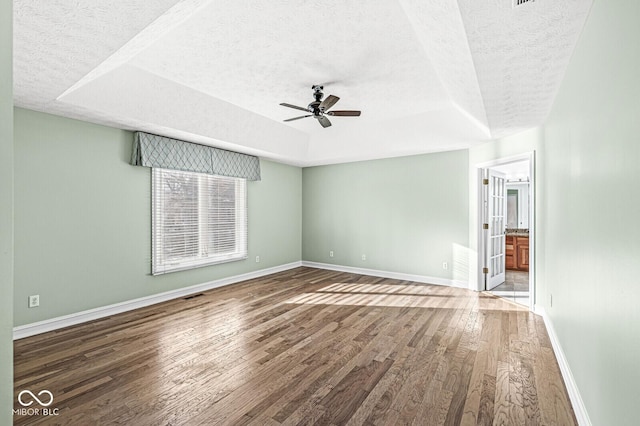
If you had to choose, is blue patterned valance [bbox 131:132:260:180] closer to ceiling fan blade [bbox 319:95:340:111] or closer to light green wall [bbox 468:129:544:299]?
ceiling fan blade [bbox 319:95:340:111]

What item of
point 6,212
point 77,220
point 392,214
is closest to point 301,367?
point 6,212

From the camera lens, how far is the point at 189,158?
463cm

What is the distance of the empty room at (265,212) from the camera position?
1694 millimetres

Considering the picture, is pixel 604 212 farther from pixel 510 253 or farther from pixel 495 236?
pixel 510 253

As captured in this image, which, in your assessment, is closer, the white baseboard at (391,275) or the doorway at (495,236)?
the doorway at (495,236)

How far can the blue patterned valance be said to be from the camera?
4062 mm

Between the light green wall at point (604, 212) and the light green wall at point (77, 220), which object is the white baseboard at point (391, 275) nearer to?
the light green wall at point (604, 212)

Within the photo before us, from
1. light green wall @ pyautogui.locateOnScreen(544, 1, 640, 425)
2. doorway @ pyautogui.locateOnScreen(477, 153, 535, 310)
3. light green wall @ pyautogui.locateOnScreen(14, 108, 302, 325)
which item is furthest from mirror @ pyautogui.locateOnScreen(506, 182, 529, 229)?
light green wall @ pyautogui.locateOnScreen(14, 108, 302, 325)

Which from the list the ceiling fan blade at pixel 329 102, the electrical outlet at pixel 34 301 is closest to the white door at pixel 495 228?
the ceiling fan blade at pixel 329 102

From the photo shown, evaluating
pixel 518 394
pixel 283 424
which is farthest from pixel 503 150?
pixel 283 424

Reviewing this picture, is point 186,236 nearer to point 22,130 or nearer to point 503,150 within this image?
point 22,130

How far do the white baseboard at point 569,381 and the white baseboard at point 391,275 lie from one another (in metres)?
1.86

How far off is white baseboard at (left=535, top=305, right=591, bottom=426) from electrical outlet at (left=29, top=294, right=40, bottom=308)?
195 inches

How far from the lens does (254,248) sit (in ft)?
19.5
